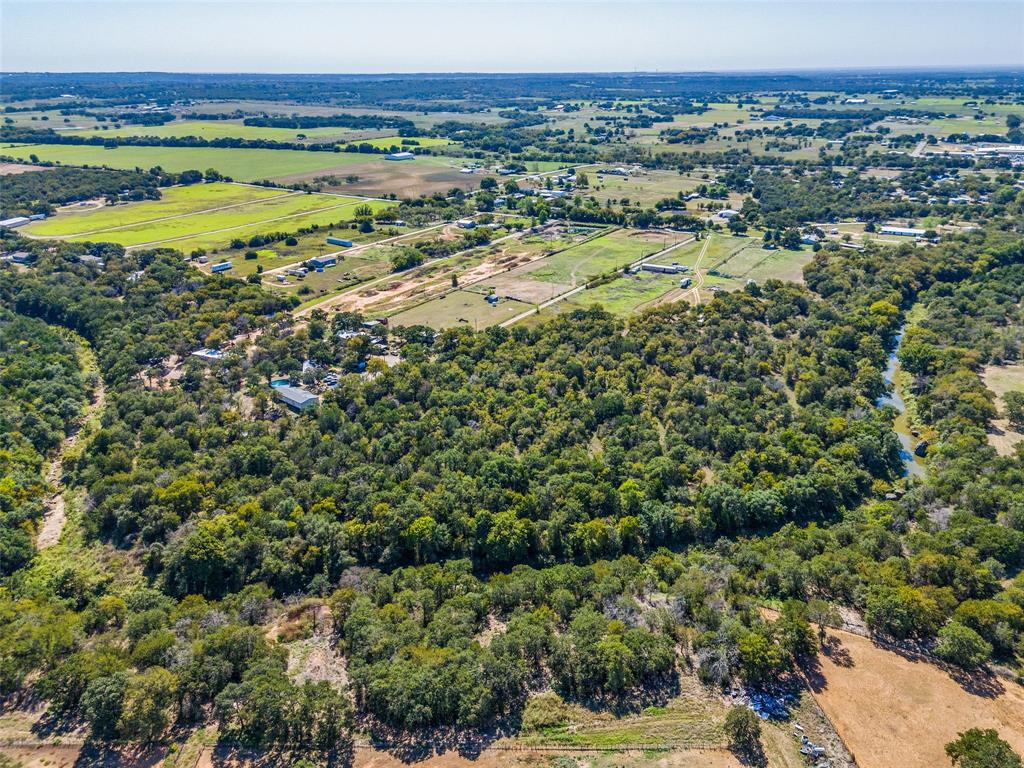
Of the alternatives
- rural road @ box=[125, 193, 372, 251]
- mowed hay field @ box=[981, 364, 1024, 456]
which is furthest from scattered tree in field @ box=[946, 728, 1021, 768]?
rural road @ box=[125, 193, 372, 251]

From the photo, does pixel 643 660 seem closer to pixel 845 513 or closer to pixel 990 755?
pixel 990 755

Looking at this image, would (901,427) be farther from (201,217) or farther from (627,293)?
(201,217)

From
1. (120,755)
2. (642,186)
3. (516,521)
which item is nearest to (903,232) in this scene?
(642,186)

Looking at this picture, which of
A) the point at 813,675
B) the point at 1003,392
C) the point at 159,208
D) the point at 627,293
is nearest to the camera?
the point at 813,675

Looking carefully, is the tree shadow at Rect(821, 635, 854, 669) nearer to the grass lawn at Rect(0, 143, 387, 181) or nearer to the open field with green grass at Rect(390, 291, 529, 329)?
the open field with green grass at Rect(390, 291, 529, 329)

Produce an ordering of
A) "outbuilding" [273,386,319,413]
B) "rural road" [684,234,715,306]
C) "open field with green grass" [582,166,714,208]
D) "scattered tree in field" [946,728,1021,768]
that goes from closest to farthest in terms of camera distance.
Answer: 1. "scattered tree in field" [946,728,1021,768]
2. "outbuilding" [273,386,319,413]
3. "rural road" [684,234,715,306]
4. "open field with green grass" [582,166,714,208]

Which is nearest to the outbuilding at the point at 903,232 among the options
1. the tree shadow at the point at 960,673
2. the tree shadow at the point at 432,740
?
the tree shadow at the point at 960,673
